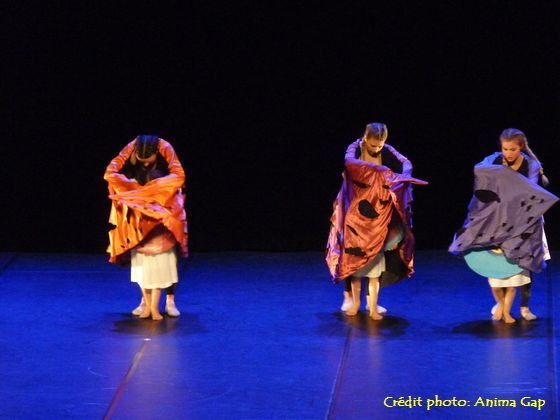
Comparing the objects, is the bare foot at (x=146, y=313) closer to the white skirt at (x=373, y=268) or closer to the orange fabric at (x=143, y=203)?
the orange fabric at (x=143, y=203)

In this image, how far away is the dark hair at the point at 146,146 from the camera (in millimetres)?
7875

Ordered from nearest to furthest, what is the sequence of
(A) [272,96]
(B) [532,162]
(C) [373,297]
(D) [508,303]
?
(B) [532,162] < (D) [508,303] < (C) [373,297] < (A) [272,96]

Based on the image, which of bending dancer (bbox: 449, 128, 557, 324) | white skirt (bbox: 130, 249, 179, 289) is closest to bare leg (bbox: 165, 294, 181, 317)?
white skirt (bbox: 130, 249, 179, 289)

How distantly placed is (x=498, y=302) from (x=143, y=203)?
203cm

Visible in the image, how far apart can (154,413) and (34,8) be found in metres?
3.70

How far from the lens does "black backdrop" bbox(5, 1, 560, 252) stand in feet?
30.6

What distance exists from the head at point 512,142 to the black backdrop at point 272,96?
1655 millimetres

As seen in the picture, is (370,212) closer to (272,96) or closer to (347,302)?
(347,302)

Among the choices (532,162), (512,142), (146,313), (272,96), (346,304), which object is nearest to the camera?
(512,142)

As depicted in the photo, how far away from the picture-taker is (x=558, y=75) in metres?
9.36

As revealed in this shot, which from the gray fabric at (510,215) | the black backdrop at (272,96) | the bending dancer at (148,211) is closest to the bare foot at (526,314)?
the gray fabric at (510,215)

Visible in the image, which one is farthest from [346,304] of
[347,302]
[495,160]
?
[495,160]

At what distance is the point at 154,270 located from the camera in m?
7.99

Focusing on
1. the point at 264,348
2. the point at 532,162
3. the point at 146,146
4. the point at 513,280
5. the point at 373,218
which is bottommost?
the point at 264,348
